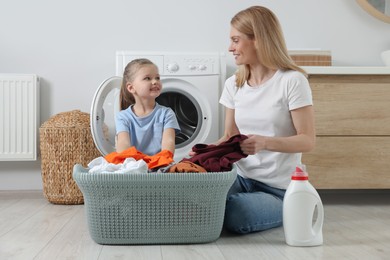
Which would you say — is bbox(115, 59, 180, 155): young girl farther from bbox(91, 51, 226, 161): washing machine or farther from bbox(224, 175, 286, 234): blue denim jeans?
bbox(91, 51, 226, 161): washing machine

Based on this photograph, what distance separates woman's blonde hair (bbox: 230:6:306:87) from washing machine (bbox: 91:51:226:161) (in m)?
0.89

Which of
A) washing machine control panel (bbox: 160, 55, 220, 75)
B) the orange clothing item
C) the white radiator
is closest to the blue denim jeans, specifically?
the orange clothing item

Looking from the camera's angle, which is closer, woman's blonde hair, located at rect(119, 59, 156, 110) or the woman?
the woman

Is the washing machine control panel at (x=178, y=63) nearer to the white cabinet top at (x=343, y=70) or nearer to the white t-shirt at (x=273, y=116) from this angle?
the white cabinet top at (x=343, y=70)

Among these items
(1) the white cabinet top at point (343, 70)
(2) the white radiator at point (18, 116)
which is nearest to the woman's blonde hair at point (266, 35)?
(1) the white cabinet top at point (343, 70)

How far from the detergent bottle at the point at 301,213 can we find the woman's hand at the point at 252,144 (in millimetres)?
161

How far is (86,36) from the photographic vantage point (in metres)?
3.47

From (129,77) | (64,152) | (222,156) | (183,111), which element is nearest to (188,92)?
(183,111)

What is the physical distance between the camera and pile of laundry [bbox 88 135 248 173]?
200 cm

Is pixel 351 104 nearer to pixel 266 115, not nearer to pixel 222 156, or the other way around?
pixel 266 115

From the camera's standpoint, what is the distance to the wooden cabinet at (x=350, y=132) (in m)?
3.06

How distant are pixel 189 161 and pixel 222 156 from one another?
12 cm

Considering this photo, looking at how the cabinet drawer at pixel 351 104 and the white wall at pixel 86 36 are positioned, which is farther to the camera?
the white wall at pixel 86 36

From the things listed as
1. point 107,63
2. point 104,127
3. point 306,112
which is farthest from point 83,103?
point 306,112
